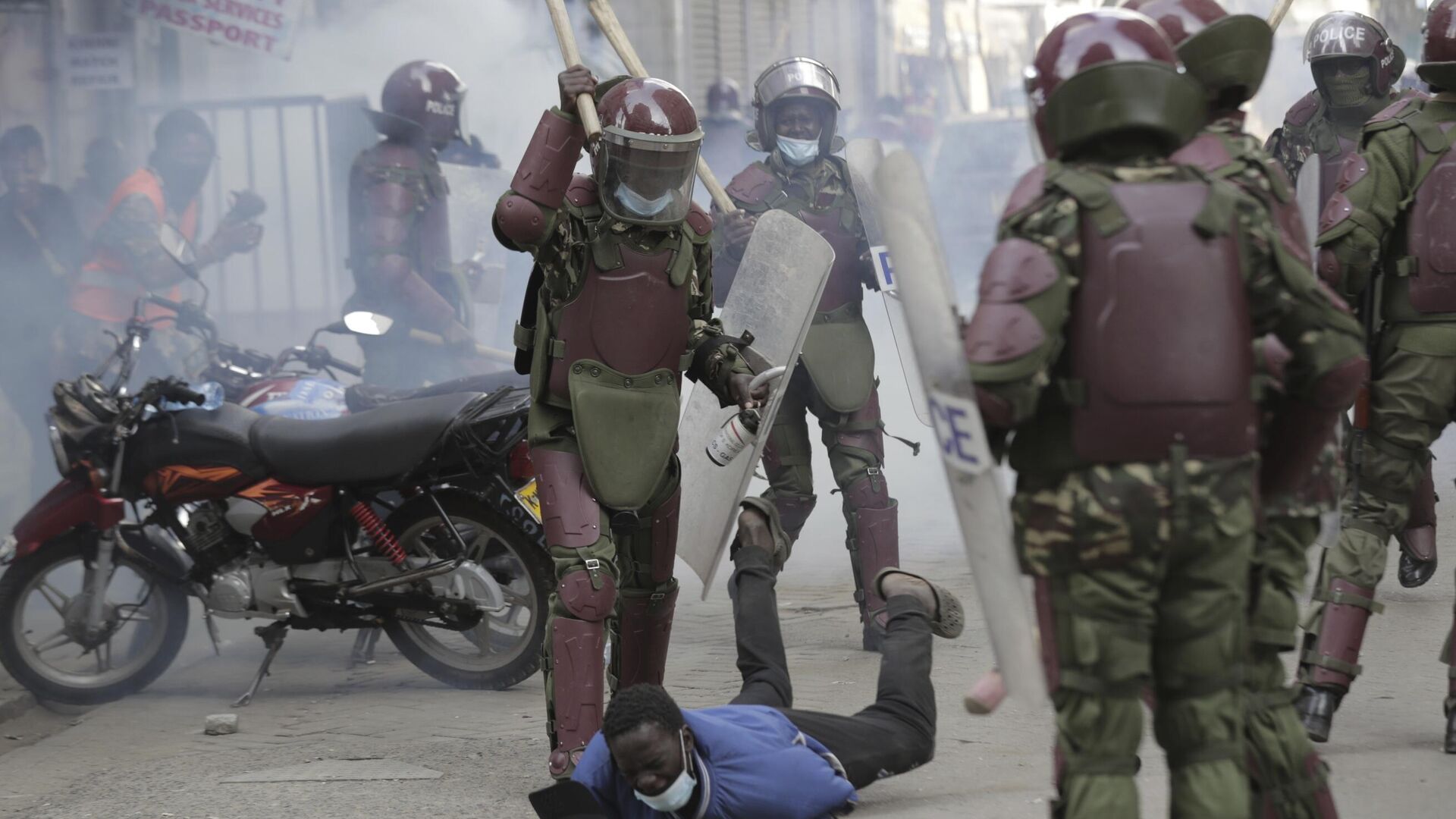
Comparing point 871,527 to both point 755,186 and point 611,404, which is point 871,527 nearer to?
point 755,186

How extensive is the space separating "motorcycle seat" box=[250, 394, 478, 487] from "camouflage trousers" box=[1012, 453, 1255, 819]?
10.3ft

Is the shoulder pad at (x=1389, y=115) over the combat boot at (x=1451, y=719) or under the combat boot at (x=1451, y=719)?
over

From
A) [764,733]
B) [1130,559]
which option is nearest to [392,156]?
[764,733]

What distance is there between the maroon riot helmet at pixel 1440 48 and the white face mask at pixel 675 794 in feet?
8.50

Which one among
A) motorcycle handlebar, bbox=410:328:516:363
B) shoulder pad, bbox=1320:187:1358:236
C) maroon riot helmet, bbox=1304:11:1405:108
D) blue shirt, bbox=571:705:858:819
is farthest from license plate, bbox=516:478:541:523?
maroon riot helmet, bbox=1304:11:1405:108

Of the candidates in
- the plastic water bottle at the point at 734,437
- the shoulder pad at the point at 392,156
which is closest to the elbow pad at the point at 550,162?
the plastic water bottle at the point at 734,437

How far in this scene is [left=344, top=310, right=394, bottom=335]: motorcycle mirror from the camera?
6883 millimetres

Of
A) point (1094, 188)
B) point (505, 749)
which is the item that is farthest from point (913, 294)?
point (505, 749)

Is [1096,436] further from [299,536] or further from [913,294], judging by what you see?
[299,536]

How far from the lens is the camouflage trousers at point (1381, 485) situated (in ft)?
15.2

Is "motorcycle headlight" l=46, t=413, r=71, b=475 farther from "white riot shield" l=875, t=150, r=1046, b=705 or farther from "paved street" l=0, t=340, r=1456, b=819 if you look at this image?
"white riot shield" l=875, t=150, r=1046, b=705

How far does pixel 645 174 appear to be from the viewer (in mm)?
4438

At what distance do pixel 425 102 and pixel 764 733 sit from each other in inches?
219

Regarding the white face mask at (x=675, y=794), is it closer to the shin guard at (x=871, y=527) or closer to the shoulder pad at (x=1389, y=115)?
the shin guard at (x=871, y=527)
